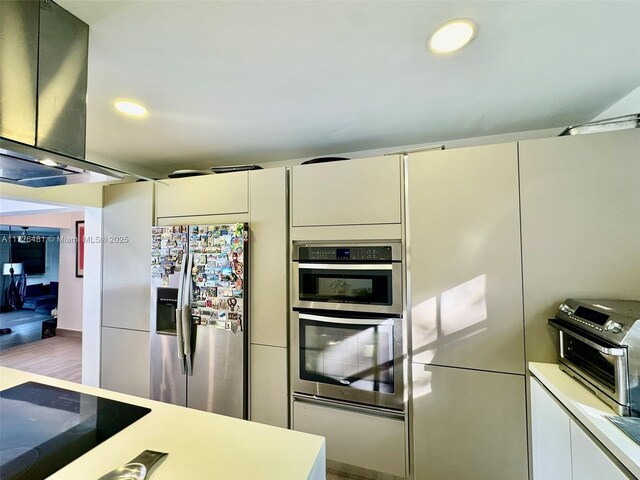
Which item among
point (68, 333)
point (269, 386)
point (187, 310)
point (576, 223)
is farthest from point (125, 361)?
point (68, 333)

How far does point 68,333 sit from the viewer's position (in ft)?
16.4

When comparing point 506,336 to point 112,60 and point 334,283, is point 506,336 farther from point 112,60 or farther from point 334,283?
point 112,60

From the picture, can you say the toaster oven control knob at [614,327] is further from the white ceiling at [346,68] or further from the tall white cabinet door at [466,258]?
the white ceiling at [346,68]

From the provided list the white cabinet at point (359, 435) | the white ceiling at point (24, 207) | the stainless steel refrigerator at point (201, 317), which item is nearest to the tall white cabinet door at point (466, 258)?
the white cabinet at point (359, 435)

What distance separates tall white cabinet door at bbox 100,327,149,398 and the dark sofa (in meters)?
3.22

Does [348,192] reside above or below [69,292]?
above

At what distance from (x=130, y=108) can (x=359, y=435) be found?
8.15 ft

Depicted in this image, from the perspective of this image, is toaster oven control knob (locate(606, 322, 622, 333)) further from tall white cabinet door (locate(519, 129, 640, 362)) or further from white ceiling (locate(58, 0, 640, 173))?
white ceiling (locate(58, 0, 640, 173))

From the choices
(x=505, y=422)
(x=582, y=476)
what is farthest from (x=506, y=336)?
(x=582, y=476)

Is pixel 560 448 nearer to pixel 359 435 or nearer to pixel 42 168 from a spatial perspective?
pixel 359 435

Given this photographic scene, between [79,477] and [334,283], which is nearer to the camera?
[79,477]

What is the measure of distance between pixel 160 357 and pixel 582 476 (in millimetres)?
2624

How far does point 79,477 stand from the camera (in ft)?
2.52

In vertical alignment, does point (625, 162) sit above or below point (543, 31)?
below
